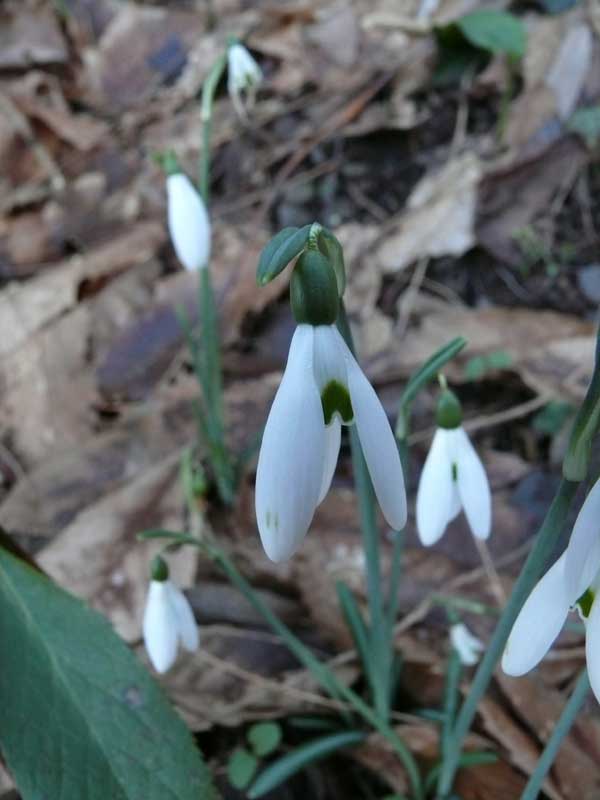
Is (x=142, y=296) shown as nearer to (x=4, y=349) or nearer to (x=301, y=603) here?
(x=4, y=349)

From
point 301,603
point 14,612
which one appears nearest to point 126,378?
point 301,603

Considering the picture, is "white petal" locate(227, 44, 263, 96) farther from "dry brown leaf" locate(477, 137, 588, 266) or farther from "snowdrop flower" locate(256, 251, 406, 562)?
"snowdrop flower" locate(256, 251, 406, 562)

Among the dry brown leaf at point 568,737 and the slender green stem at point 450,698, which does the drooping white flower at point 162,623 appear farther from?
the dry brown leaf at point 568,737

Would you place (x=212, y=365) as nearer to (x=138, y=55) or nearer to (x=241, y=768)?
(x=241, y=768)

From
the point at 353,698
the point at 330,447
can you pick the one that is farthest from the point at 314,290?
the point at 353,698

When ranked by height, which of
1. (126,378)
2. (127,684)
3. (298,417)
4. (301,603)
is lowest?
(301,603)

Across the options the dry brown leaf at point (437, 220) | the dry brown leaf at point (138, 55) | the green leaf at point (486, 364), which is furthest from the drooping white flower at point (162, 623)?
the dry brown leaf at point (138, 55)

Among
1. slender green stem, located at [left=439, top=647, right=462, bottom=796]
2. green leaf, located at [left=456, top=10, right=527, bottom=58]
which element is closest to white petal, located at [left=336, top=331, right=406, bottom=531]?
slender green stem, located at [left=439, top=647, right=462, bottom=796]
